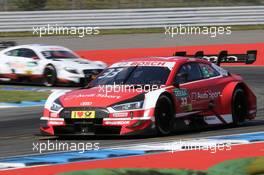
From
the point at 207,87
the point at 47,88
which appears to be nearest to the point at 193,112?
the point at 207,87

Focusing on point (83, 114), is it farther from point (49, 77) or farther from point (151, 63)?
point (49, 77)

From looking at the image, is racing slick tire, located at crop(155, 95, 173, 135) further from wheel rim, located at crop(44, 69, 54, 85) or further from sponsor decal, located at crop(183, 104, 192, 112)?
wheel rim, located at crop(44, 69, 54, 85)

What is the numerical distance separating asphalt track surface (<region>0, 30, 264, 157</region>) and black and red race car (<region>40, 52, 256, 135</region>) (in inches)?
7.2

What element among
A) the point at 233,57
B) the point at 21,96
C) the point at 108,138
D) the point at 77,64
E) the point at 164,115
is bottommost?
the point at 21,96

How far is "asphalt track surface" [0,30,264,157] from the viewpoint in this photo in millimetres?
10828

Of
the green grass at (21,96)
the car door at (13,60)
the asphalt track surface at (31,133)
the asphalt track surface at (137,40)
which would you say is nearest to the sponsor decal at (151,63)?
the asphalt track surface at (31,133)

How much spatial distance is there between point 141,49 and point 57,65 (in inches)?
306

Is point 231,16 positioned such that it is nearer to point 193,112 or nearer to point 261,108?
point 261,108

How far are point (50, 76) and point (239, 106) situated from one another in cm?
978

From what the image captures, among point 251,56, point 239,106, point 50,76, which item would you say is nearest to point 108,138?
point 239,106

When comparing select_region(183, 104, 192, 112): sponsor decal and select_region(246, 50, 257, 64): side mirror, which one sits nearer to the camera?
select_region(183, 104, 192, 112): sponsor decal

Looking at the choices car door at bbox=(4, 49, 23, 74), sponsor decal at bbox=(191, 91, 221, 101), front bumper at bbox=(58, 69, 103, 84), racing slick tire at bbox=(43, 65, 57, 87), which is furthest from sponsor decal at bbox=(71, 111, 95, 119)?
car door at bbox=(4, 49, 23, 74)

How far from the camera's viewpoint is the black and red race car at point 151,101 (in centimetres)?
1099

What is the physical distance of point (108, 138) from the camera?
11.3 metres
